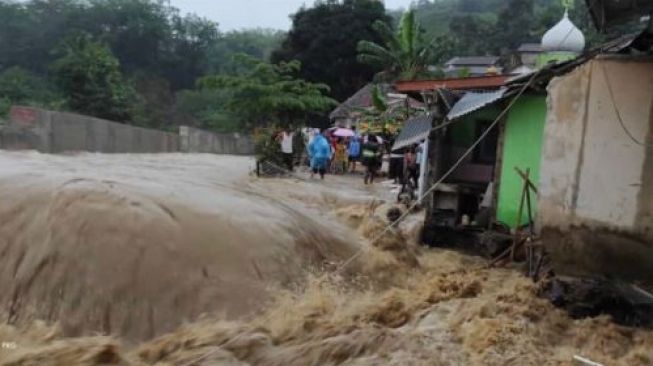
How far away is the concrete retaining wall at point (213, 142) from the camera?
40.5 meters

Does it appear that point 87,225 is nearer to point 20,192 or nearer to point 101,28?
point 20,192

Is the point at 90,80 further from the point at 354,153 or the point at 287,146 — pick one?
the point at 287,146

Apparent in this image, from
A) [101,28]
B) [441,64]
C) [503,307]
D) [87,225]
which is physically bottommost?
[503,307]

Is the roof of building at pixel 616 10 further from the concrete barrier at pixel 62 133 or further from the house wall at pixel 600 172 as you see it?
the concrete barrier at pixel 62 133

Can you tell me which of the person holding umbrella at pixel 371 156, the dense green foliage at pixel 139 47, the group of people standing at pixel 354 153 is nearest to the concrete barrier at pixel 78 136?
the group of people standing at pixel 354 153

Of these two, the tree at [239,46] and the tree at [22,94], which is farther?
the tree at [239,46]

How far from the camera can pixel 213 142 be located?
4484 centimetres

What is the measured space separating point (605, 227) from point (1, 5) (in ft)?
232

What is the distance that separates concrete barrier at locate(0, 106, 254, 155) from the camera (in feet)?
71.7

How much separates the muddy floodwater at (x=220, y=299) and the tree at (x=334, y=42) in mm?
34789

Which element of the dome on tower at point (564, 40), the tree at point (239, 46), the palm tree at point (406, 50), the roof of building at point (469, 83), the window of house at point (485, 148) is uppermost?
the tree at point (239, 46)

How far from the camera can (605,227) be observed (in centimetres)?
732

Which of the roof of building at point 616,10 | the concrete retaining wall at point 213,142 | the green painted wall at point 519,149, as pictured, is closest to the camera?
the roof of building at point 616,10

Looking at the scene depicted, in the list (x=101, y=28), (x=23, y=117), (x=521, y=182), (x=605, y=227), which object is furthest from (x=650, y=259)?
(x=101, y=28)
